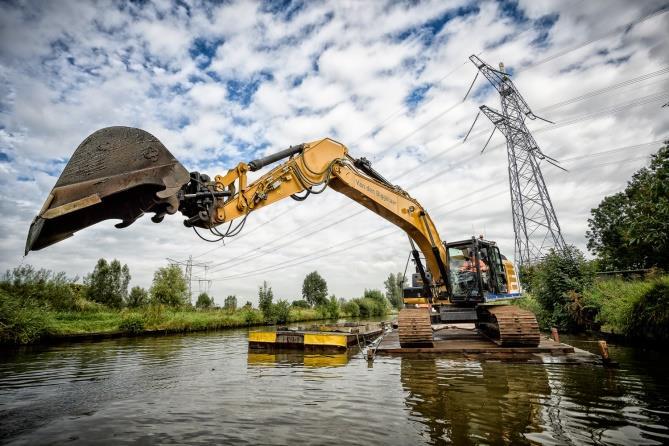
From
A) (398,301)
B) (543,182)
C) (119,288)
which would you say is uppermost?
(543,182)

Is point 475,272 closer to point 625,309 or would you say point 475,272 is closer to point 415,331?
point 415,331

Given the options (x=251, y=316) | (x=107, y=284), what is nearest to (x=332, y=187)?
(x=251, y=316)

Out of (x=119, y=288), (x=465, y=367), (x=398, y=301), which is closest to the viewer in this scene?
(x=465, y=367)

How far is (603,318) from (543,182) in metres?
14.0

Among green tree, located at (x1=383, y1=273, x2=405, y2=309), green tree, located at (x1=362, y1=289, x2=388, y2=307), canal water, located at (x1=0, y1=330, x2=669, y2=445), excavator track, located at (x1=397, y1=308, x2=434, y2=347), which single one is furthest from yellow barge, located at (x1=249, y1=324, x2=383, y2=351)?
green tree, located at (x1=383, y1=273, x2=405, y2=309)

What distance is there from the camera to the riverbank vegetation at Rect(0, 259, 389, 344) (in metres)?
19.0

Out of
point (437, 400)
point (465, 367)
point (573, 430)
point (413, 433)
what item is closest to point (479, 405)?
point (437, 400)

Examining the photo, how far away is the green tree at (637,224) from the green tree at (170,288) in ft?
133

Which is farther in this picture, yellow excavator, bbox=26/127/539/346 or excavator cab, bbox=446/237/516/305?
excavator cab, bbox=446/237/516/305

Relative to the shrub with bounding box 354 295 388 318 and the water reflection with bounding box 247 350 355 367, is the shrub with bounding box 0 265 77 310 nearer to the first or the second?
the water reflection with bounding box 247 350 355 367

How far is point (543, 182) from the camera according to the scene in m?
→ 27.0

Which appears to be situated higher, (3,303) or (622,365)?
(3,303)

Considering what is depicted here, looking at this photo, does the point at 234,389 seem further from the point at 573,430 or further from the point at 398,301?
the point at 398,301

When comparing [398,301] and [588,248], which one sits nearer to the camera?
[588,248]
